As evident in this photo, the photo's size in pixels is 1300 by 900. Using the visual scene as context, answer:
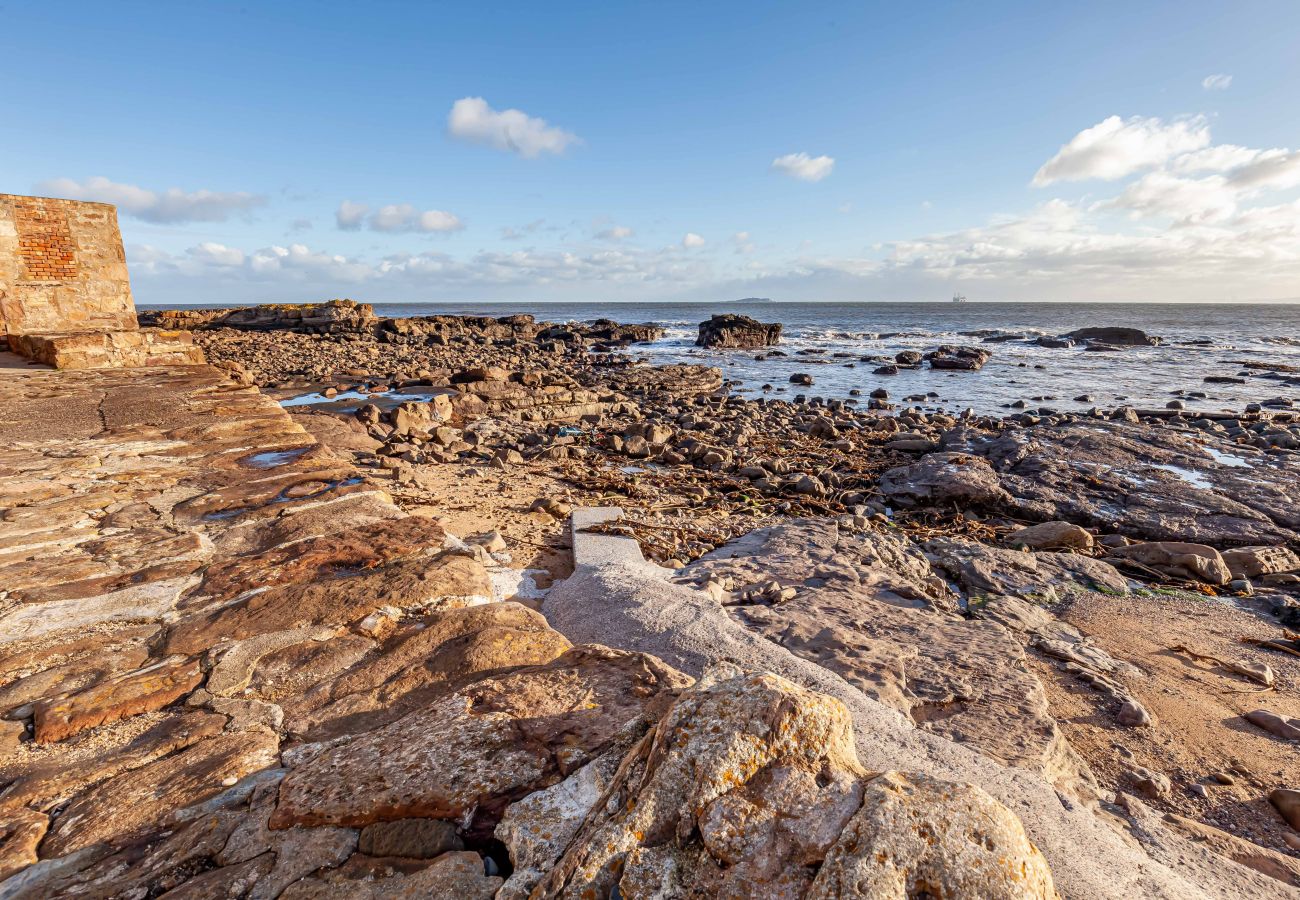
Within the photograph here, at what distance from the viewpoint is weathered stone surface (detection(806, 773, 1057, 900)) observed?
989mm

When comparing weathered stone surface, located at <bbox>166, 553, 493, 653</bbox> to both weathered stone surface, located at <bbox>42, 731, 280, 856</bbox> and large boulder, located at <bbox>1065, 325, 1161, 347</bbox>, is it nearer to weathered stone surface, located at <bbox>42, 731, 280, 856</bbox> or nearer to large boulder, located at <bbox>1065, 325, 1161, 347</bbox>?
weathered stone surface, located at <bbox>42, 731, 280, 856</bbox>

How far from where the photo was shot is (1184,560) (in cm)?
546

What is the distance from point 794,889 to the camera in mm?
1033

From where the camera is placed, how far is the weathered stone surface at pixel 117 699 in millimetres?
1706

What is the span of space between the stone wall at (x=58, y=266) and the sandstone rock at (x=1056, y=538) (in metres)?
11.4

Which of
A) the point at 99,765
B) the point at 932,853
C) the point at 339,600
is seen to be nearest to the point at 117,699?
the point at 99,765

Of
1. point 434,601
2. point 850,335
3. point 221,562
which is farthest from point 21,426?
point 850,335

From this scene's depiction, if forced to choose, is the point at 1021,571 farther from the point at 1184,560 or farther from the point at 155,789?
the point at 155,789

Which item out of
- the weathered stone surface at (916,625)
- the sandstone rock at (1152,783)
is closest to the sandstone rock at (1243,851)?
the sandstone rock at (1152,783)

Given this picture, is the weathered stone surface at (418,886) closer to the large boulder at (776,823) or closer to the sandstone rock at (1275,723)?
the large boulder at (776,823)

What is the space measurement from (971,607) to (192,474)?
5.35 m

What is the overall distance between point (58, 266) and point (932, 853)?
1128cm

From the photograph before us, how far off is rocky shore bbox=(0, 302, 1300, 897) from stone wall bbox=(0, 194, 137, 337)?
2913 millimetres

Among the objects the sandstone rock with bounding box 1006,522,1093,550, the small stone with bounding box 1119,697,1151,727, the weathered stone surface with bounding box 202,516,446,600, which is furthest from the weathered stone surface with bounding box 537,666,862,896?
the sandstone rock with bounding box 1006,522,1093,550
